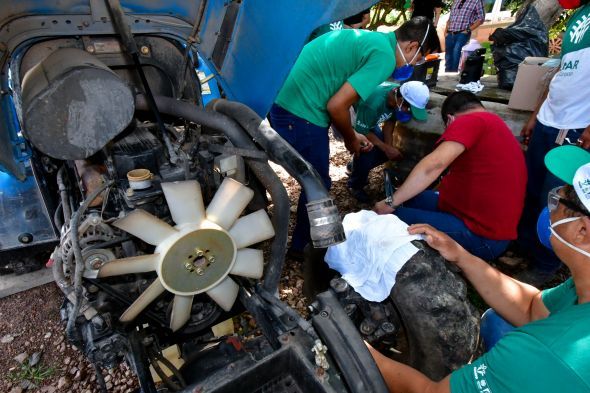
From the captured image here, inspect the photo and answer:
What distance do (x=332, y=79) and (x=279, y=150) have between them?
1.32 metres

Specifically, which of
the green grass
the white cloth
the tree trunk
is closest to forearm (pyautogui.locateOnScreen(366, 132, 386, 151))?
the white cloth

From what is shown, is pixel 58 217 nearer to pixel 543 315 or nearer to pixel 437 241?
pixel 437 241

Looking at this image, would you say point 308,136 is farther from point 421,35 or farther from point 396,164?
point 396,164

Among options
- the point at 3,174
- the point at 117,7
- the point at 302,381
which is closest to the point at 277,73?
the point at 117,7

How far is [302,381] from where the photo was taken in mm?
1259

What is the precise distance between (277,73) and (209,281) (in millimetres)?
1183

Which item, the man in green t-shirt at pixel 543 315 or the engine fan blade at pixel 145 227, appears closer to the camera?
the man in green t-shirt at pixel 543 315

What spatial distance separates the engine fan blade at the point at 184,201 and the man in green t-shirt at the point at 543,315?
0.96 metres

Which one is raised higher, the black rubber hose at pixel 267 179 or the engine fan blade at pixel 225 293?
the black rubber hose at pixel 267 179

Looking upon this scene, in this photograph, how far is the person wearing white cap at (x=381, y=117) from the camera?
3695 mm

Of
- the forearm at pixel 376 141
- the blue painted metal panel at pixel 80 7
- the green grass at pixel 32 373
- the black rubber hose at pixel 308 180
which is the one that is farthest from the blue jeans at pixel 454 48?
the green grass at pixel 32 373

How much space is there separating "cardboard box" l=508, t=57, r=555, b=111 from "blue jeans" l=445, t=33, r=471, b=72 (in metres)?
3.70

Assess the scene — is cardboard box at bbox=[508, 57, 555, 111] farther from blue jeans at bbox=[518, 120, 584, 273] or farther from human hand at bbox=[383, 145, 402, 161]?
human hand at bbox=[383, 145, 402, 161]

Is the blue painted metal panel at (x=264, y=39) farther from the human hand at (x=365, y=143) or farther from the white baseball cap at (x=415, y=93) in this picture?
the white baseball cap at (x=415, y=93)
